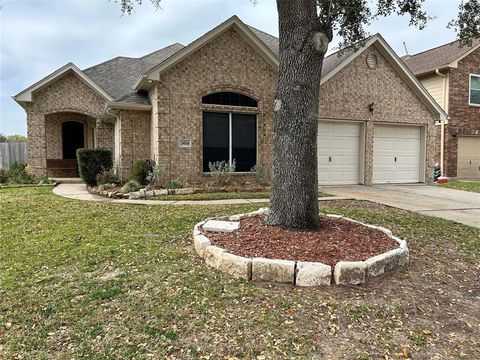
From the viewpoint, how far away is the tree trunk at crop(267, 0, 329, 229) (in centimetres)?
506

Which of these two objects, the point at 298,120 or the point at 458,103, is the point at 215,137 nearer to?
the point at 298,120

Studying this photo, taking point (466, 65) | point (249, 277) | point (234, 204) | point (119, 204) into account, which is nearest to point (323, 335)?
point (249, 277)

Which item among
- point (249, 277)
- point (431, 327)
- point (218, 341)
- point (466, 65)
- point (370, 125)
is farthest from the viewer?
point (466, 65)

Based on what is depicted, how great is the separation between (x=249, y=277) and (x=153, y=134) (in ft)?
28.8

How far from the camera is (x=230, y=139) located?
12047 mm

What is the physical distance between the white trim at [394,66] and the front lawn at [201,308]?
30.4 ft

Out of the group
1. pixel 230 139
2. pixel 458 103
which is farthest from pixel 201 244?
pixel 458 103

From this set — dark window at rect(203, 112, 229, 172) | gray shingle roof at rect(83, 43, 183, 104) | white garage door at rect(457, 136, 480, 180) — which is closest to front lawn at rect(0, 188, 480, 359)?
dark window at rect(203, 112, 229, 172)

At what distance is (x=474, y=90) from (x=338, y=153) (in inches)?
379

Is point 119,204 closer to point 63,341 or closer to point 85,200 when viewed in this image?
point 85,200

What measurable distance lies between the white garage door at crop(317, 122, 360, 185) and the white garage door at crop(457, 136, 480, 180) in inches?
301

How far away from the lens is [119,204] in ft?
29.1

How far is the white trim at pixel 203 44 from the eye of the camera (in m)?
10.9

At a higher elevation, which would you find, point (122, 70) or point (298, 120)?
point (122, 70)
